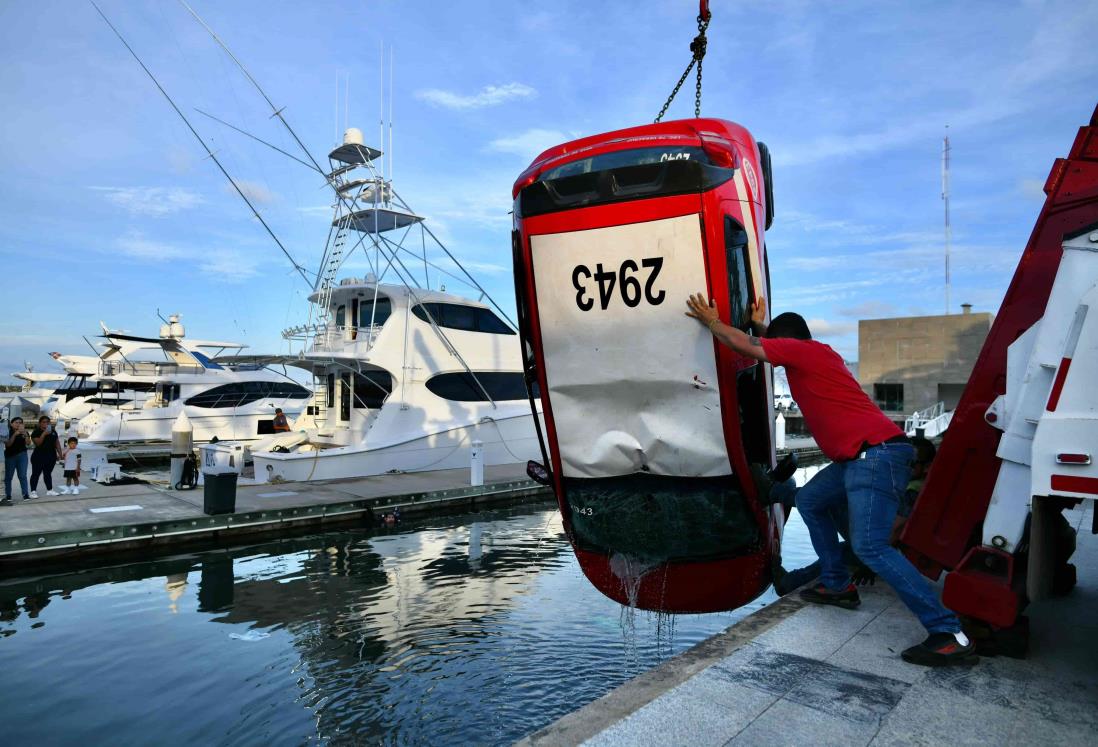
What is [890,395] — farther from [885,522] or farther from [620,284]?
[620,284]

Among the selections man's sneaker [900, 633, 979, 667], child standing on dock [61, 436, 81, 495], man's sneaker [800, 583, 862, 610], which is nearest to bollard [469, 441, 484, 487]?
child standing on dock [61, 436, 81, 495]

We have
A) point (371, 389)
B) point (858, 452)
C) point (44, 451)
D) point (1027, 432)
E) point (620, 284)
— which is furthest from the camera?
point (371, 389)

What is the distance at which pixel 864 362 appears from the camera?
151 feet

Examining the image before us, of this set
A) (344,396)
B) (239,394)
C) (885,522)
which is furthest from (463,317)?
(239,394)

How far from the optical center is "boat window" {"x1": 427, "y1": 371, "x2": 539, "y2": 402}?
17.1 metres

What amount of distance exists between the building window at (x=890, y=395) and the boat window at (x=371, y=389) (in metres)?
36.4

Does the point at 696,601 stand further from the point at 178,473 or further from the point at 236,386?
the point at 236,386

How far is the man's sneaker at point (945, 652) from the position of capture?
328cm

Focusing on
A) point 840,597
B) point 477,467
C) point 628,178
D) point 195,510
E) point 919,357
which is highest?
point 919,357

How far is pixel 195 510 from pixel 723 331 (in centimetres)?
1086

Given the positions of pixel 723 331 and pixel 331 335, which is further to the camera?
pixel 331 335

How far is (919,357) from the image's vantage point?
43.5 m

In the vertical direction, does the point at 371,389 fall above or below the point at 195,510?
above

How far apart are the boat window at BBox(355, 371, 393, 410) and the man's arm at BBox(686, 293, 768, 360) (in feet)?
45.4
